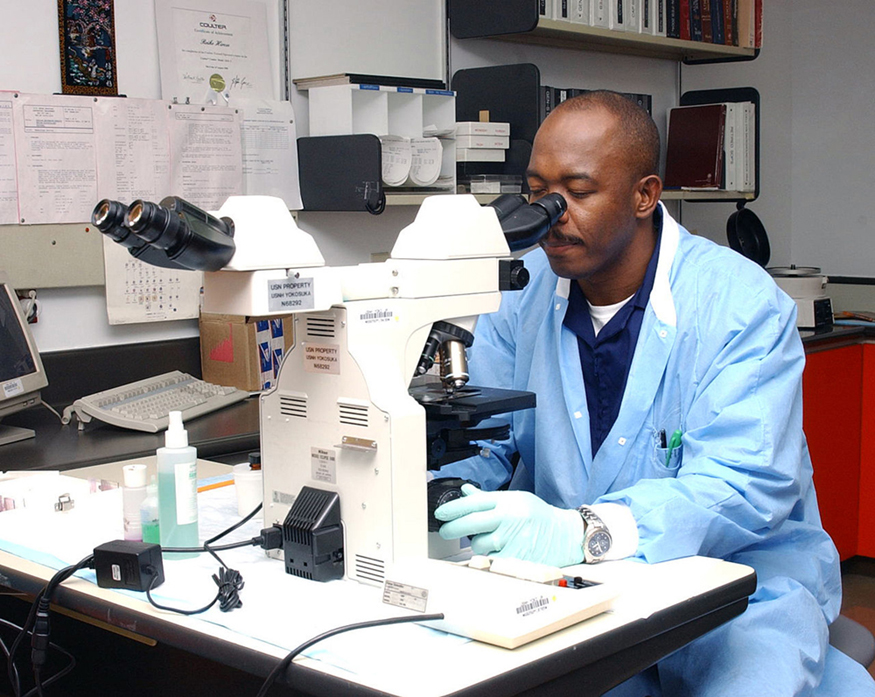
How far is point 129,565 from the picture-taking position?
126 centimetres

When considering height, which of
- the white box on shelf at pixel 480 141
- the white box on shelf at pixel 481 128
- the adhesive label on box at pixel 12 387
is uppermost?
the white box on shelf at pixel 481 128

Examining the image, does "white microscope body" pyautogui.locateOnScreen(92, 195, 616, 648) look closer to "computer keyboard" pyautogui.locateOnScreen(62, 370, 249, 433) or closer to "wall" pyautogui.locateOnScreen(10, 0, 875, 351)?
"computer keyboard" pyautogui.locateOnScreen(62, 370, 249, 433)

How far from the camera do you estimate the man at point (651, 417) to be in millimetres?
1385

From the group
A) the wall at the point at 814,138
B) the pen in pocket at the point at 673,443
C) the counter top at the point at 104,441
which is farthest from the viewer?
the wall at the point at 814,138

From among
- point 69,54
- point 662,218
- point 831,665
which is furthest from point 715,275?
point 69,54

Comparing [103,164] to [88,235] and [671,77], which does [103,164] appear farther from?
[671,77]

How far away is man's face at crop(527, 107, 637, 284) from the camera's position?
1.74 m

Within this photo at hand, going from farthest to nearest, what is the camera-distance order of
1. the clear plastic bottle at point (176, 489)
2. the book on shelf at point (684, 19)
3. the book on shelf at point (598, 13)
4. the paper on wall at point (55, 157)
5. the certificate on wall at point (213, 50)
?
the book on shelf at point (684, 19), the book on shelf at point (598, 13), the certificate on wall at point (213, 50), the paper on wall at point (55, 157), the clear plastic bottle at point (176, 489)

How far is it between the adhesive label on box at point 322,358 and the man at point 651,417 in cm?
23

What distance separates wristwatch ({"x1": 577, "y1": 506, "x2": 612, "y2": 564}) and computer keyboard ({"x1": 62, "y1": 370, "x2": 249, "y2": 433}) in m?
1.23

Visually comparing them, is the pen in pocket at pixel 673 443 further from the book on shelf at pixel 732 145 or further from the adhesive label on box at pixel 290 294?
the book on shelf at pixel 732 145

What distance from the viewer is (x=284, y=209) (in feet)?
4.16

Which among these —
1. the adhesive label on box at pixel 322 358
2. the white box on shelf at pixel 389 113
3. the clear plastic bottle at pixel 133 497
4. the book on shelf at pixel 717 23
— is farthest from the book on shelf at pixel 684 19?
the clear plastic bottle at pixel 133 497

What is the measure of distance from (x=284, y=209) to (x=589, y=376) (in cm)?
77
